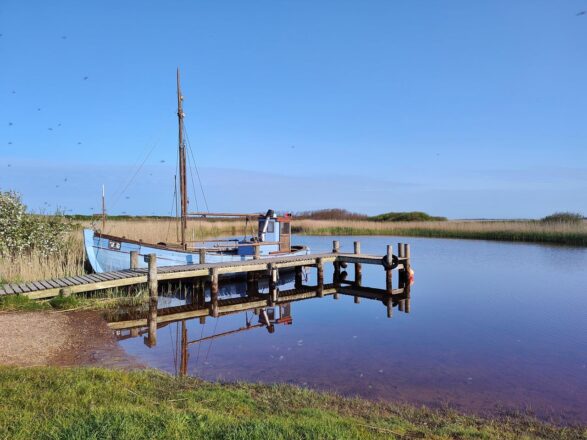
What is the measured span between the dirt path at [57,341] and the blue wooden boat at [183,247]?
19.1 feet

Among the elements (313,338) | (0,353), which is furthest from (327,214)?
(0,353)

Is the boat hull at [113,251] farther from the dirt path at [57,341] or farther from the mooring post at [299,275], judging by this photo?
the mooring post at [299,275]

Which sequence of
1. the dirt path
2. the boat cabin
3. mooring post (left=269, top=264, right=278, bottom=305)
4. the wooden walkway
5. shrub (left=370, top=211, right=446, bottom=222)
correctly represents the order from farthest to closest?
1. shrub (left=370, top=211, right=446, bottom=222)
2. the boat cabin
3. mooring post (left=269, top=264, right=278, bottom=305)
4. the wooden walkway
5. the dirt path

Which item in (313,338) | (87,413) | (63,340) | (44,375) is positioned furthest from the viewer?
(313,338)

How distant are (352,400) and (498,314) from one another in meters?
9.72

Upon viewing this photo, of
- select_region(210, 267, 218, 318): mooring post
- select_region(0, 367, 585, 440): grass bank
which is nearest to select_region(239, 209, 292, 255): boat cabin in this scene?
select_region(210, 267, 218, 318): mooring post

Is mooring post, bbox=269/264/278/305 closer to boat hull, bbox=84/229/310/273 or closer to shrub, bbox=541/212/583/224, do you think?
Answer: boat hull, bbox=84/229/310/273

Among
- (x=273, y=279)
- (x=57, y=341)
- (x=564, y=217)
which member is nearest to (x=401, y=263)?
(x=273, y=279)

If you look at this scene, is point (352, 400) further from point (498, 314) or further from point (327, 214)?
point (327, 214)

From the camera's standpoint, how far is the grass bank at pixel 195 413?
4.41 metres

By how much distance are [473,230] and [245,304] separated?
113ft

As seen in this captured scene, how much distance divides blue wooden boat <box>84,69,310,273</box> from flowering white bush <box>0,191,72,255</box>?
1.61 metres

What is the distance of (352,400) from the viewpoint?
22.4 ft

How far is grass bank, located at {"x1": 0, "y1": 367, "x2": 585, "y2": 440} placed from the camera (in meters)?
4.41
